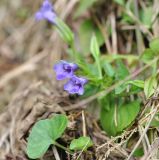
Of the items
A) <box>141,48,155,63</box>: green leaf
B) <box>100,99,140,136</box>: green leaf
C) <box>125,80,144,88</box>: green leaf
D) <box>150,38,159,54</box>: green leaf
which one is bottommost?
<box>100,99,140,136</box>: green leaf

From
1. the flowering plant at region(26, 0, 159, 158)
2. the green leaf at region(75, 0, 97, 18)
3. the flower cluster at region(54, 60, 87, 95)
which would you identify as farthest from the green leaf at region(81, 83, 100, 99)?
the green leaf at region(75, 0, 97, 18)

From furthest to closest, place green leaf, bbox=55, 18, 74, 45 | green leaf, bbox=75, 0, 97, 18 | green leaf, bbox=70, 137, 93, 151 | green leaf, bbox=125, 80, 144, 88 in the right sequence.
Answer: green leaf, bbox=75, 0, 97, 18 → green leaf, bbox=55, 18, 74, 45 → green leaf, bbox=125, 80, 144, 88 → green leaf, bbox=70, 137, 93, 151

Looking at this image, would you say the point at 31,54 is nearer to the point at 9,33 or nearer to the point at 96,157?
the point at 9,33

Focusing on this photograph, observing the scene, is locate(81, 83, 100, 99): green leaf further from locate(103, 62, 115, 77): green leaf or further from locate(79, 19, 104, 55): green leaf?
locate(79, 19, 104, 55): green leaf

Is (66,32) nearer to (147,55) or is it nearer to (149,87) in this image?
(147,55)

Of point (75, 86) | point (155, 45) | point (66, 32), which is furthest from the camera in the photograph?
point (66, 32)

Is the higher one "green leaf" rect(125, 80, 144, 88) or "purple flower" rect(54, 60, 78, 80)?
"purple flower" rect(54, 60, 78, 80)

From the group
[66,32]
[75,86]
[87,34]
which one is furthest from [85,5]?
[75,86]
